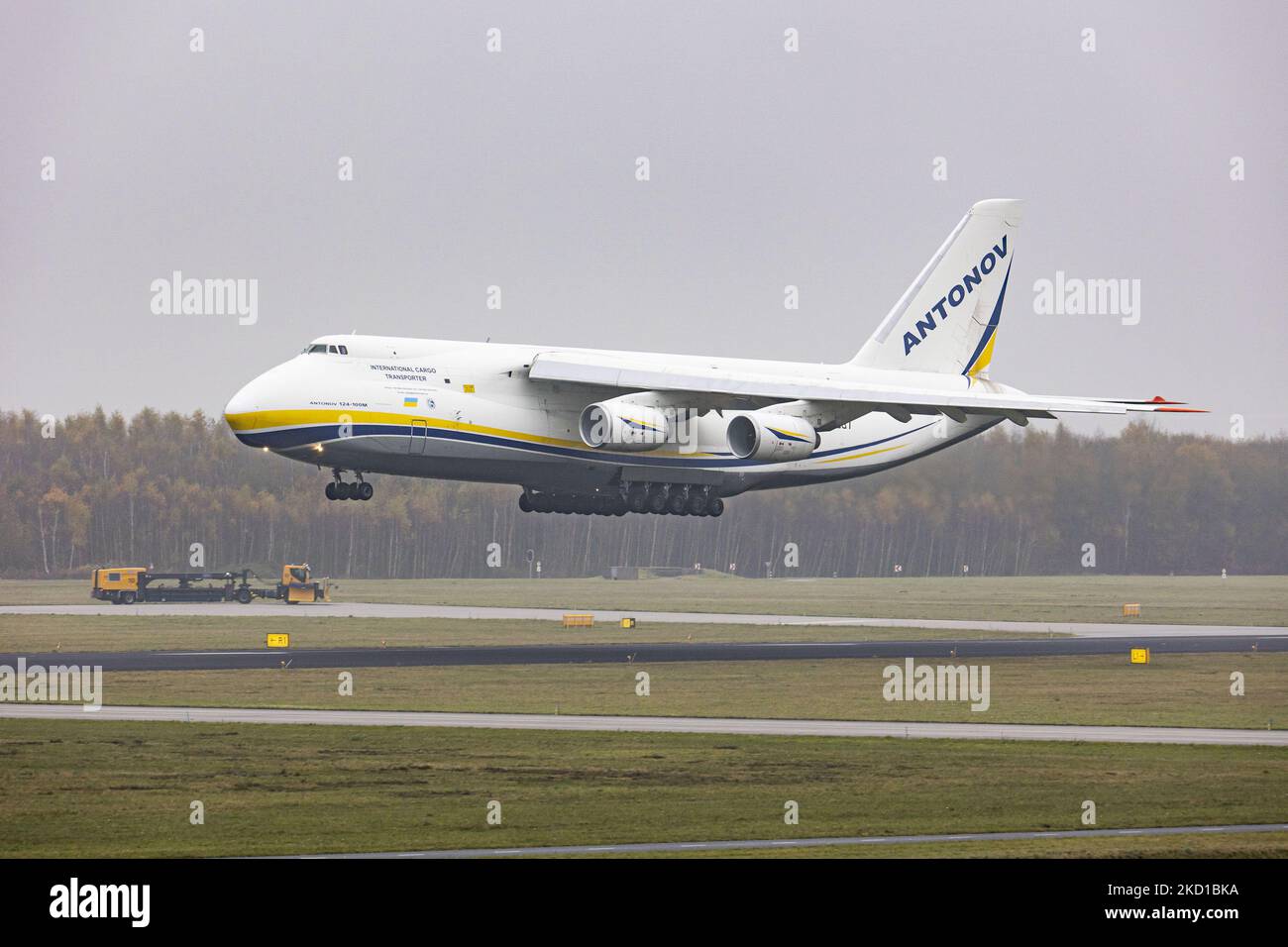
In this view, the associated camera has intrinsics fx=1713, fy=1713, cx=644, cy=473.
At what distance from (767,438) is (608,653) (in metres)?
7.14

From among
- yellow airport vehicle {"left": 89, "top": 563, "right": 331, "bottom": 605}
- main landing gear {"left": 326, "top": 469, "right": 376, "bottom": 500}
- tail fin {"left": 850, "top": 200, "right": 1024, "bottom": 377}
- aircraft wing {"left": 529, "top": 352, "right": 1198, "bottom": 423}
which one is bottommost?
yellow airport vehicle {"left": 89, "top": 563, "right": 331, "bottom": 605}

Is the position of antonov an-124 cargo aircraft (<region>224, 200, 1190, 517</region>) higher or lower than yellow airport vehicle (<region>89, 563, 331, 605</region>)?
higher

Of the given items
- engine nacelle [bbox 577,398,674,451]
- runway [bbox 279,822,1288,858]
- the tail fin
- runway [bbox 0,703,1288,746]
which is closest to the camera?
runway [bbox 279,822,1288,858]

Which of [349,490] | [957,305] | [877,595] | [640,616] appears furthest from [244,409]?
[877,595]

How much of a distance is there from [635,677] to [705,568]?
188 feet

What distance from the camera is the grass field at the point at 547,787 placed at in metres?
21.8

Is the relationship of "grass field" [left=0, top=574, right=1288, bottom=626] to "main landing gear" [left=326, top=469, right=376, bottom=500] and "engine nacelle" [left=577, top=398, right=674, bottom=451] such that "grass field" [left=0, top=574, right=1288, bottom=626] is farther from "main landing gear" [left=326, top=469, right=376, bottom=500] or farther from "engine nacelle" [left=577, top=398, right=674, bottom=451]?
"main landing gear" [left=326, top=469, right=376, bottom=500]

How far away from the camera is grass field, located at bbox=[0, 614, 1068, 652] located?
1940 inches

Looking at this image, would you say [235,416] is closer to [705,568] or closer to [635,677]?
[635,677]

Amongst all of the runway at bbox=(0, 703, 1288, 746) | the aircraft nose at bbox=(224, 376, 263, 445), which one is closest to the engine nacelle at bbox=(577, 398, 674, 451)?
the aircraft nose at bbox=(224, 376, 263, 445)

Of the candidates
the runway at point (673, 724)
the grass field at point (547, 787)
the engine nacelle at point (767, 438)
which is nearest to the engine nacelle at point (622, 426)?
the engine nacelle at point (767, 438)

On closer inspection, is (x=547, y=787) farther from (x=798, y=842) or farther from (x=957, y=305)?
(x=957, y=305)

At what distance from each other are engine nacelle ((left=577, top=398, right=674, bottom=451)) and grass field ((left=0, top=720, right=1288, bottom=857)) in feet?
41.0
